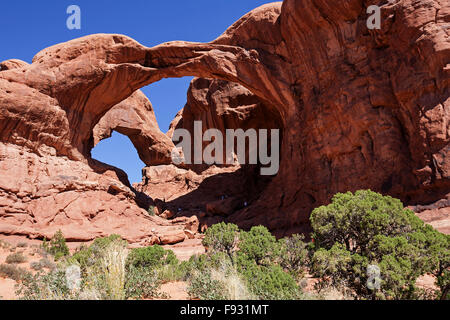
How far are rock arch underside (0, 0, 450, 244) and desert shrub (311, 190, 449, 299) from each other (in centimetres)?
458

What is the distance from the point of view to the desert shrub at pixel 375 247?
6.07 m

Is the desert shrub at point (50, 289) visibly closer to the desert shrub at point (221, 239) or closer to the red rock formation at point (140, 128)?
the desert shrub at point (221, 239)

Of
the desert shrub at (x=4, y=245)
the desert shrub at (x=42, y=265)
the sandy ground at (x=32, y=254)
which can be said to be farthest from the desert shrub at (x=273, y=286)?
the desert shrub at (x=4, y=245)

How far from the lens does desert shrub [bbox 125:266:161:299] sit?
637 centimetres

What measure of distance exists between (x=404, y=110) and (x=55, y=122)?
57.8 ft

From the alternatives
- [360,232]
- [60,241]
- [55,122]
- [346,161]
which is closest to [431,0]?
[346,161]

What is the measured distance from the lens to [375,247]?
672 centimetres

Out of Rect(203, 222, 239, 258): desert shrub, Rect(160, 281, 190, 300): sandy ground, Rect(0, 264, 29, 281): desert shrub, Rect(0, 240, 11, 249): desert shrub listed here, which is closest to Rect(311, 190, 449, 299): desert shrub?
Rect(203, 222, 239, 258): desert shrub

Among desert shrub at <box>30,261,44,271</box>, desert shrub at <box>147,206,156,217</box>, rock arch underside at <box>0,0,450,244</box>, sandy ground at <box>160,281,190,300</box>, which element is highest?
rock arch underside at <box>0,0,450,244</box>

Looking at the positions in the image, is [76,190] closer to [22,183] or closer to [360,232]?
[22,183]

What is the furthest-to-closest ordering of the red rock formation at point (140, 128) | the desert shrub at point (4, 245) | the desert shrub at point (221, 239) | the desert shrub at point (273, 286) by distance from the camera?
the red rock formation at point (140, 128) → the desert shrub at point (4, 245) → the desert shrub at point (221, 239) → the desert shrub at point (273, 286)

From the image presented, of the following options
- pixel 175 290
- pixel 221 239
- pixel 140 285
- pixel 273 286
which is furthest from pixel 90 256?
pixel 273 286

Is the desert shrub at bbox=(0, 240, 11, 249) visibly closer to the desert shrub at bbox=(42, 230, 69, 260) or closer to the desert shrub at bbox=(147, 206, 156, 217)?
the desert shrub at bbox=(42, 230, 69, 260)

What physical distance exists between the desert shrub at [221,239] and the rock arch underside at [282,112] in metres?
6.53
